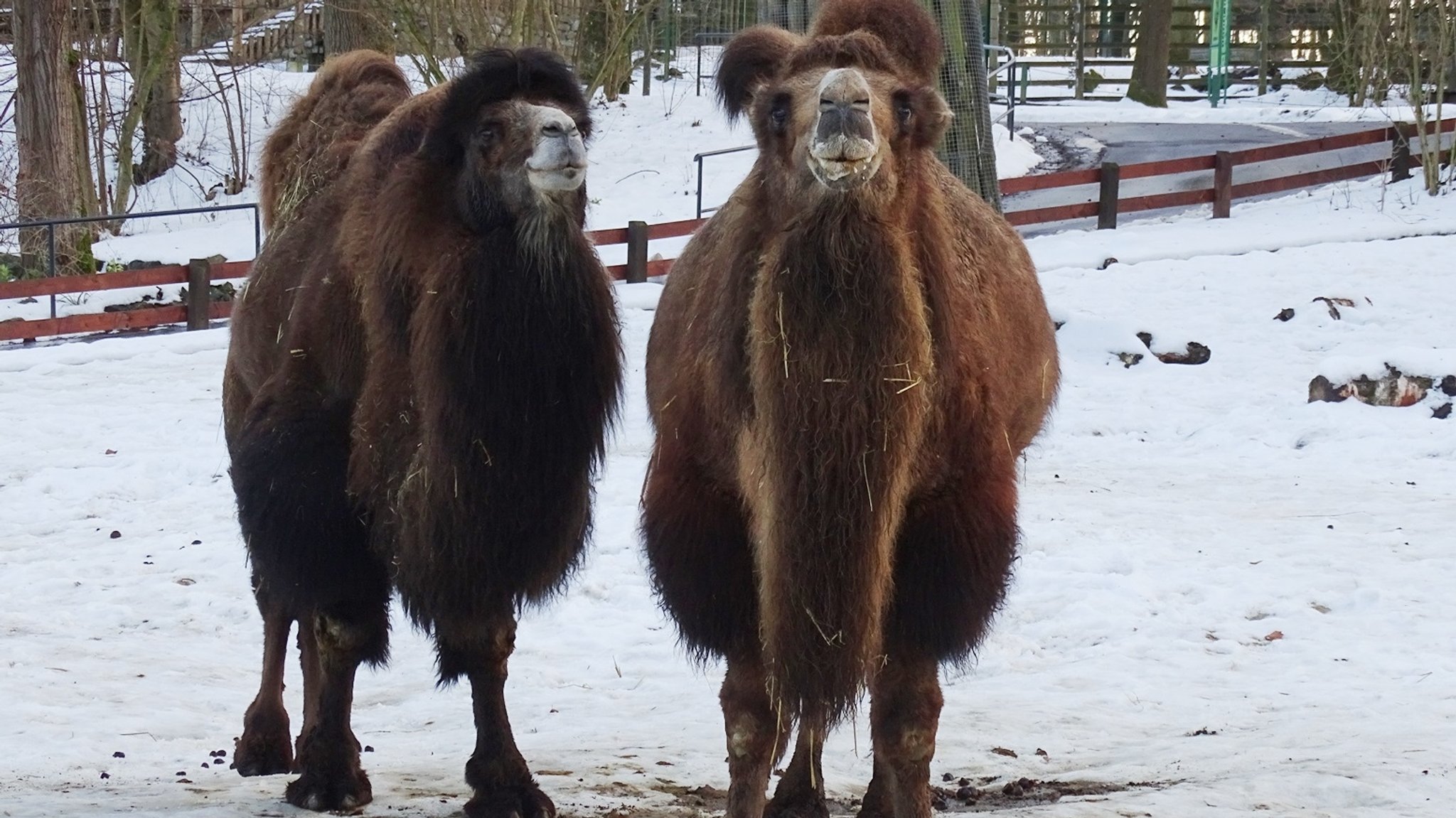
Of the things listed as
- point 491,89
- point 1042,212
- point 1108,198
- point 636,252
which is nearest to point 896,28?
point 491,89

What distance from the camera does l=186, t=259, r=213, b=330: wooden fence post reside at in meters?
15.5

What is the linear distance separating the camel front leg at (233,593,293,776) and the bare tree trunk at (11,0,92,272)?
1398 cm

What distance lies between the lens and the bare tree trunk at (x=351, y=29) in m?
18.7

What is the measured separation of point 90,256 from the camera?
18.8 m

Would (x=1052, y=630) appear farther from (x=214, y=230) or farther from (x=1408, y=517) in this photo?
(x=214, y=230)

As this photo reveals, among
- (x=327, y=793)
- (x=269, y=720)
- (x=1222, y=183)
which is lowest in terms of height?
(x=269, y=720)

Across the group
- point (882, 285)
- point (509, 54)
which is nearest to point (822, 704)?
point (882, 285)

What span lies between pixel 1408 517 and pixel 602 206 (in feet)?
51.4

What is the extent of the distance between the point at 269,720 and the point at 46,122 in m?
15.4

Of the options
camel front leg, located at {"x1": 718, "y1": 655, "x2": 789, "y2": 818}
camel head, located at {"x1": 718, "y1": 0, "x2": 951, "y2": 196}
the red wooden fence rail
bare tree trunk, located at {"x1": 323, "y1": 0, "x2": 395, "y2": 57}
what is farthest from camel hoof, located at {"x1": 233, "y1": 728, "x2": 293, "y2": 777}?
bare tree trunk, located at {"x1": 323, "y1": 0, "x2": 395, "y2": 57}

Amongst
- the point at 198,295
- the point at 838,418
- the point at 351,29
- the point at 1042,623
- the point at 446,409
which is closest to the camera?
the point at 838,418

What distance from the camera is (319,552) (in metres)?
5.00

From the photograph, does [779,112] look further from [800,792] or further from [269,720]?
[269,720]

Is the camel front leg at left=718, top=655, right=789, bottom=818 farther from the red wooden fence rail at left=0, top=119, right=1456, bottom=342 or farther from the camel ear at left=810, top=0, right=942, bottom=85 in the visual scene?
the red wooden fence rail at left=0, top=119, right=1456, bottom=342
